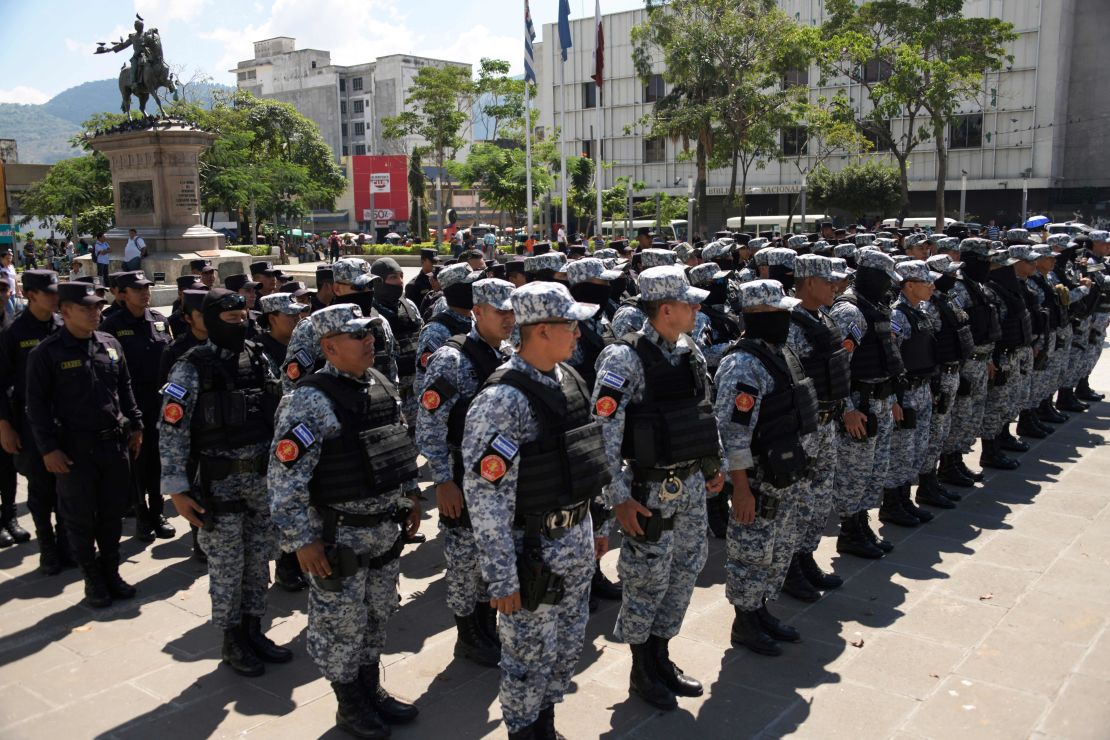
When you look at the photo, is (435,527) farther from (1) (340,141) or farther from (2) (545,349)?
(1) (340,141)

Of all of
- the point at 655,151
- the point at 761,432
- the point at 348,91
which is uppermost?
the point at 348,91

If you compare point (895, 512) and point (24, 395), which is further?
point (895, 512)

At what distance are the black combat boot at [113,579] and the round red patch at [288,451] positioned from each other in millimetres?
2897

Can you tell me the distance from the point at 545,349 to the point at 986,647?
3.40 metres

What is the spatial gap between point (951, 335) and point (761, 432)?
339cm

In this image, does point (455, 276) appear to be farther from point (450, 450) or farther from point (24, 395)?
point (24, 395)

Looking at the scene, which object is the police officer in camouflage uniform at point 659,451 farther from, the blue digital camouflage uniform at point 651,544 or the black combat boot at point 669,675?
the black combat boot at point 669,675

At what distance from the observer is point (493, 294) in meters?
4.61

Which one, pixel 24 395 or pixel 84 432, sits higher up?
pixel 24 395

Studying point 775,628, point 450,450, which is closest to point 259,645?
point 450,450

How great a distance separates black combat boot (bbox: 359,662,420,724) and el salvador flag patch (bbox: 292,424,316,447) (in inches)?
47.4

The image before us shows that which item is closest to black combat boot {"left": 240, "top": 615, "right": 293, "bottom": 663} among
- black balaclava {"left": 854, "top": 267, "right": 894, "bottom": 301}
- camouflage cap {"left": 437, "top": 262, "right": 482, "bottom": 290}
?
camouflage cap {"left": 437, "top": 262, "right": 482, "bottom": 290}

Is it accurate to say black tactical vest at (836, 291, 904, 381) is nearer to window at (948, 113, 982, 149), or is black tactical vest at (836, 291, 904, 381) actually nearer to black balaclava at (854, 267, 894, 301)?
black balaclava at (854, 267, 894, 301)

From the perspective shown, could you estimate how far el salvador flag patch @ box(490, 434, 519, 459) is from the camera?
11.0 feet
